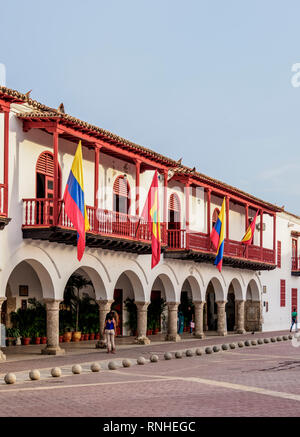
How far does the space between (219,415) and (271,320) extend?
1321 inches

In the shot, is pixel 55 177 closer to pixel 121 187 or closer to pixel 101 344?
pixel 121 187

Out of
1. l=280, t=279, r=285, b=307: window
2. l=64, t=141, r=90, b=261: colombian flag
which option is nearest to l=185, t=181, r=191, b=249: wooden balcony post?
l=64, t=141, r=90, b=261: colombian flag

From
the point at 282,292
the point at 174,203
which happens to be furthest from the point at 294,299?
the point at 174,203

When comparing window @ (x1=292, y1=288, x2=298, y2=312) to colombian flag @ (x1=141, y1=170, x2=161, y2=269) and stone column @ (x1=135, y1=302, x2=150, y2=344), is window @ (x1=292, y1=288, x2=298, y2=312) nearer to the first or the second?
stone column @ (x1=135, y1=302, x2=150, y2=344)

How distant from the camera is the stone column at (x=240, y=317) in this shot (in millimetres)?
39281

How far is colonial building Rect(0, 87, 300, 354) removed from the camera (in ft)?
74.0

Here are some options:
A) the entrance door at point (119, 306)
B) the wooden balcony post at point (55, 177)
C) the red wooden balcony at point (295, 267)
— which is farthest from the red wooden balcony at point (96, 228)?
the red wooden balcony at point (295, 267)

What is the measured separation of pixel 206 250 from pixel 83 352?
32.3ft

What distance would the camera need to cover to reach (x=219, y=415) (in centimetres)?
1155

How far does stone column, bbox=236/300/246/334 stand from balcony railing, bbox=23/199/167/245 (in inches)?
442

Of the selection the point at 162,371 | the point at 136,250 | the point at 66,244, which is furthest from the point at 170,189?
the point at 162,371

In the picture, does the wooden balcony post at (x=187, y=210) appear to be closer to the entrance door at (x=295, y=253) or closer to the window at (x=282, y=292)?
the window at (x=282, y=292)

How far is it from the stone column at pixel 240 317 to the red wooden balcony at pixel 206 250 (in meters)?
1.98

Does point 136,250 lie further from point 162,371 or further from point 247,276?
point 247,276
